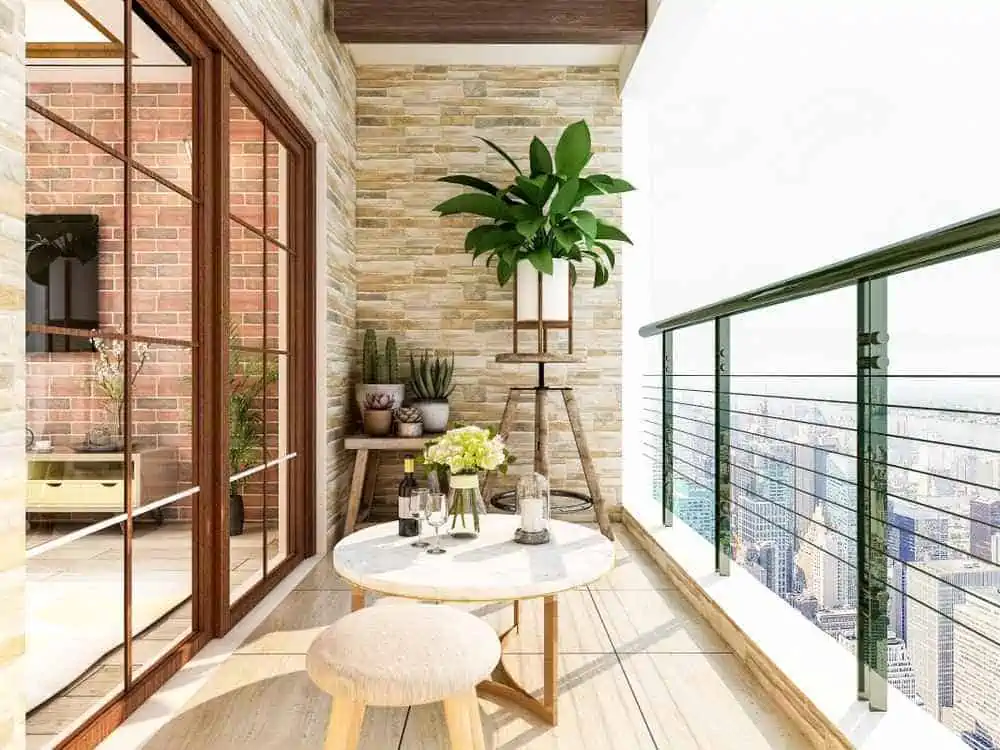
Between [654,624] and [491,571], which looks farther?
[654,624]

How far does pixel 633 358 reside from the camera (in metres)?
4.34

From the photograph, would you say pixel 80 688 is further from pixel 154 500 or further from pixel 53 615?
pixel 154 500

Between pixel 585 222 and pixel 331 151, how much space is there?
131 centimetres

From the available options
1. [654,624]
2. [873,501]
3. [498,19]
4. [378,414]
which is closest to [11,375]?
[873,501]

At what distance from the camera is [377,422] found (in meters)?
3.78

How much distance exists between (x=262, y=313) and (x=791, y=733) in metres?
2.26

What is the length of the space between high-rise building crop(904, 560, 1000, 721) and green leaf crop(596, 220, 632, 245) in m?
2.58

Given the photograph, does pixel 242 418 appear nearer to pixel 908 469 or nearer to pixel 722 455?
pixel 722 455

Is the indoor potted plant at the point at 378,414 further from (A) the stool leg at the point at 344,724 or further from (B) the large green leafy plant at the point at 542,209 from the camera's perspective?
(A) the stool leg at the point at 344,724

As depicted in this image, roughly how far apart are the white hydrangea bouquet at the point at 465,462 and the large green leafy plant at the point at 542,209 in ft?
5.63

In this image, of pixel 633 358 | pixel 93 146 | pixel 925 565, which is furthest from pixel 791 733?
pixel 633 358

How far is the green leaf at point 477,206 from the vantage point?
385 cm

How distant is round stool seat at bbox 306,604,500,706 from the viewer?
1.29 metres

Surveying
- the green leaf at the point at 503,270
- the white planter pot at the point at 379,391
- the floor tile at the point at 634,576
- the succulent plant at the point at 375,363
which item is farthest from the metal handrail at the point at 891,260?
the succulent plant at the point at 375,363
